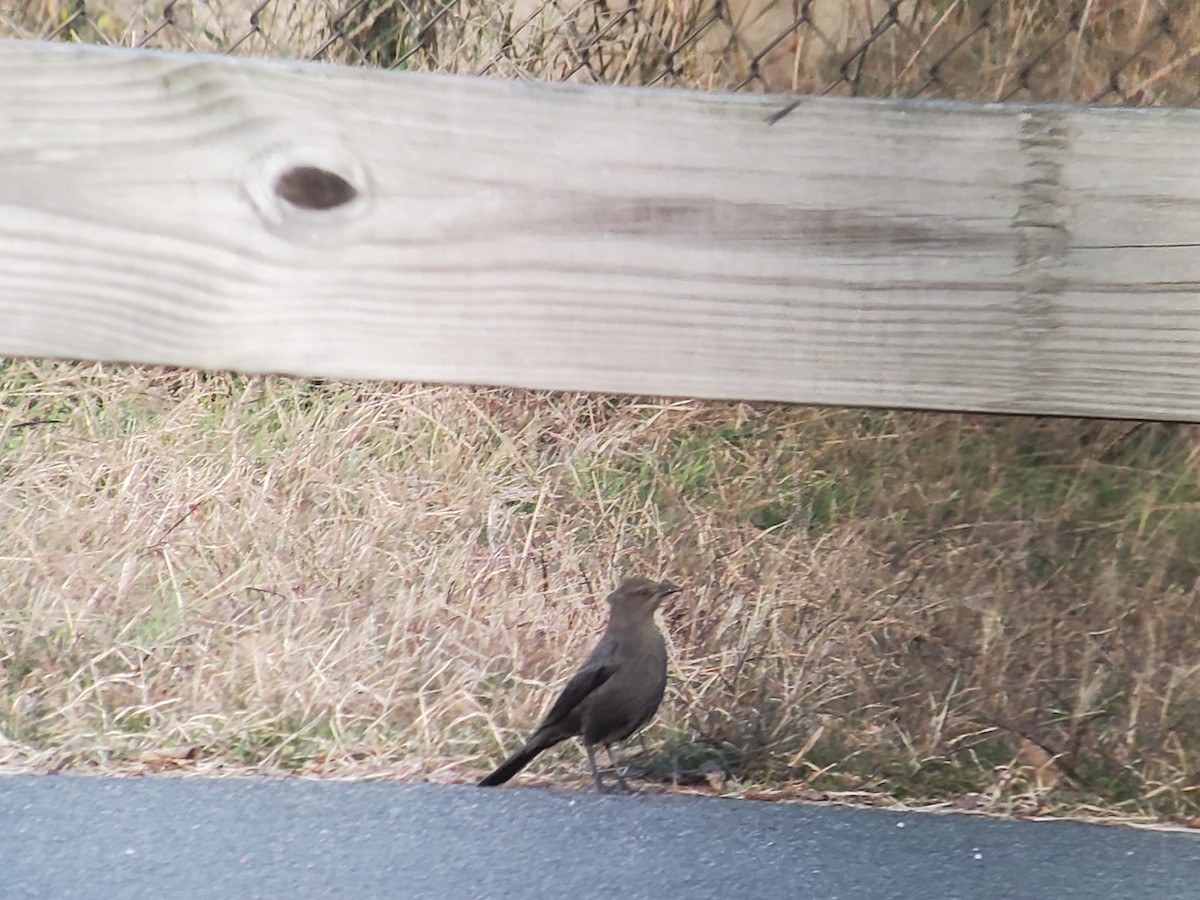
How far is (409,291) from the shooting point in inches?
31.9

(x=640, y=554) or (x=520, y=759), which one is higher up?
(x=640, y=554)

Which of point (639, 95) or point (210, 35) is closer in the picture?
point (639, 95)

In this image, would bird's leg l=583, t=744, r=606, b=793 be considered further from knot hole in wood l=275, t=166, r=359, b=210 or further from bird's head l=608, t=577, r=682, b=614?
knot hole in wood l=275, t=166, r=359, b=210

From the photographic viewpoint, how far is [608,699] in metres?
2.57

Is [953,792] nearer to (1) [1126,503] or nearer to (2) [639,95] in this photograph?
(1) [1126,503]

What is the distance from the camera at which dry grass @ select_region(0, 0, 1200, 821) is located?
280 centimetres

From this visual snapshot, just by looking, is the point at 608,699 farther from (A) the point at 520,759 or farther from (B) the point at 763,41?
(B) the point at 763,41

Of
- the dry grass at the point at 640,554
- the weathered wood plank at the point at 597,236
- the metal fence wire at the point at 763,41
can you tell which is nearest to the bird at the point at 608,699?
the dry grass at the point at 640,554

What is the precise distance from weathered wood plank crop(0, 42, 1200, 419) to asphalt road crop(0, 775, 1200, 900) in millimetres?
921

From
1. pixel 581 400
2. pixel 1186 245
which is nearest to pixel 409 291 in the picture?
pixel 1186 245

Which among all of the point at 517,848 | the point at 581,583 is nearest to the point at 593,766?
the point at 581,583

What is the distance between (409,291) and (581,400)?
2.54 meters

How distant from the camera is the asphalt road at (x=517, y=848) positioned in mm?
1536

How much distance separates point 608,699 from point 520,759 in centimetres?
22
